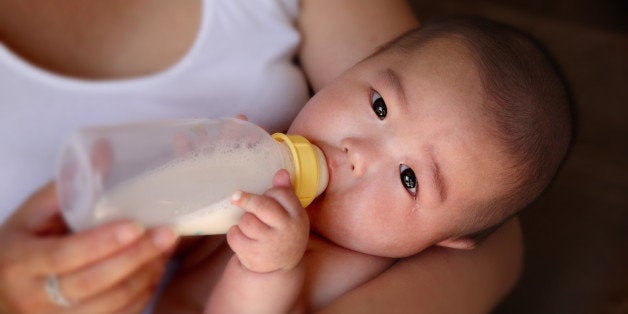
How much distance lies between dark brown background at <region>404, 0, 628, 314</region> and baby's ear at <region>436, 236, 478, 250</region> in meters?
0.44

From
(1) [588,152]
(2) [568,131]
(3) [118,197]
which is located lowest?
(1) [588,152]

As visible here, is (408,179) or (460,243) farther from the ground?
(408,179)

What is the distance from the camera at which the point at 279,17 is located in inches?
45.2

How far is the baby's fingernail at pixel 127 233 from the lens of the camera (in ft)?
1.93

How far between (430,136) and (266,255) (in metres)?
0.33

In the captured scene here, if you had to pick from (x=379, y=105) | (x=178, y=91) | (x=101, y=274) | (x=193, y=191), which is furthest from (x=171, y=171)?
(x=379, y=105)

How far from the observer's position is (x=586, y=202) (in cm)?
159

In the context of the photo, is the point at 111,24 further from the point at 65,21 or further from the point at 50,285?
the point at 50,285

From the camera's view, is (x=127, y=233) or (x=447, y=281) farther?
(x=447, y=281)

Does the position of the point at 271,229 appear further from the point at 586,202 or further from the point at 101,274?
the point at 586,202

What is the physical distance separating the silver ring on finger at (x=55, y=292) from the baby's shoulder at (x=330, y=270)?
473 millimetres

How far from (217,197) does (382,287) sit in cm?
39

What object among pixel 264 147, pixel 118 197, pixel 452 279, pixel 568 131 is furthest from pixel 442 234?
pixel 118 197

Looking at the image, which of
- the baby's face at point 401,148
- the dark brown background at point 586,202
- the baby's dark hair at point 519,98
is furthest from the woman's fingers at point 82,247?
the dark brown background at point 586,202
